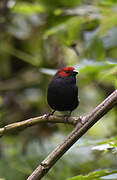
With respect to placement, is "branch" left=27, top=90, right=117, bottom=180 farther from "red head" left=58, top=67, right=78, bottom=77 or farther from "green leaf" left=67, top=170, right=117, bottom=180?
"red head" left=58, top=67, right=78, bottom=77

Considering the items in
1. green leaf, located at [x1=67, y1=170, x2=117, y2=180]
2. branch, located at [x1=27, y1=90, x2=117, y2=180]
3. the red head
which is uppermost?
the red head

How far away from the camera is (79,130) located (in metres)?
1.31

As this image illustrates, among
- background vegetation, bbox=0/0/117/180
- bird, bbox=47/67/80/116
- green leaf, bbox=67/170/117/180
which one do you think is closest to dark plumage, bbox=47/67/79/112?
bird, bbox=47/67/80/116

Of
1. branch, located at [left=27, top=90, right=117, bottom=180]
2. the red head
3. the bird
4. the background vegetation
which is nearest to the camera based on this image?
branch, located at [left=27, top=90, right=117, bottom=180]

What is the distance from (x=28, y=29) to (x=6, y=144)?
1.16m

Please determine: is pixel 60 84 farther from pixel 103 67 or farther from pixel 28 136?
pixel 28 136

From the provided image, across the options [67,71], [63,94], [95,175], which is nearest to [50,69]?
[67,71]

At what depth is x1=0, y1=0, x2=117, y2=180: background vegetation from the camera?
96.9 inches

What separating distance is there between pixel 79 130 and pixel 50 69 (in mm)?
1184

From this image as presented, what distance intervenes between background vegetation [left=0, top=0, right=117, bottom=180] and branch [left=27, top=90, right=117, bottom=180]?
0.23m

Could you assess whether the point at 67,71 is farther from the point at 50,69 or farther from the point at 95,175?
the point at 95,175

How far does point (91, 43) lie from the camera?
8.03 feet

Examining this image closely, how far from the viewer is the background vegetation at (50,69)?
2.46m

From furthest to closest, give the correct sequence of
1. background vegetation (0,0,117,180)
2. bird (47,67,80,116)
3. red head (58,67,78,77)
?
background vegetation (0,0,117,180), red head (58,67,78,77), bird (47,67,80,116)
